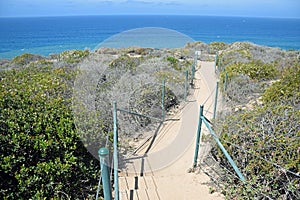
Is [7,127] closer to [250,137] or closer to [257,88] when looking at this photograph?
[250,137]

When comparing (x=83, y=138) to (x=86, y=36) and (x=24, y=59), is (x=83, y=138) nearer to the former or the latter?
(x=24, y=59)

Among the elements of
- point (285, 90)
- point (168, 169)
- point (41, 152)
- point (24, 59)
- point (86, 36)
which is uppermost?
point (86, 36)

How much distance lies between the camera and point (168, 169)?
4.78 m

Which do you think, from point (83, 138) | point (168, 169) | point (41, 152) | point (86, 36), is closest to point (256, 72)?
point (168, 169)

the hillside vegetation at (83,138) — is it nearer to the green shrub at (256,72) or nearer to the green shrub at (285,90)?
the green shrub at (285,90)

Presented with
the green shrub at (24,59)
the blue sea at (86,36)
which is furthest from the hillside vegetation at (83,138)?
the green shrub at (24,59)

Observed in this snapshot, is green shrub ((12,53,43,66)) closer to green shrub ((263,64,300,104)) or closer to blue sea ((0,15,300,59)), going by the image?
blue sea ((0,15,300,59))

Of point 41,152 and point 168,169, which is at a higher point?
point 41,152

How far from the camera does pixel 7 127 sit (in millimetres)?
3510

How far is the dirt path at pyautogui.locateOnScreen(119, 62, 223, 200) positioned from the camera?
3.88 meters

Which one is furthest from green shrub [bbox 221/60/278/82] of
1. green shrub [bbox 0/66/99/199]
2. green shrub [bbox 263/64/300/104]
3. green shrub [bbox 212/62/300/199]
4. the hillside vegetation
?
green shrub [bbox 0/66/99/199]

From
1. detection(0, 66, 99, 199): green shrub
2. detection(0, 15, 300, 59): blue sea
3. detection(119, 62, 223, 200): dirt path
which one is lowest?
detection(119, 62, 223, 200): dirt path

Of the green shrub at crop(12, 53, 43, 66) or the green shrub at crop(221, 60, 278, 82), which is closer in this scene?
the green shrub at crop(221, 60, 278, 82)

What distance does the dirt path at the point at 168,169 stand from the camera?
12.7 feet
